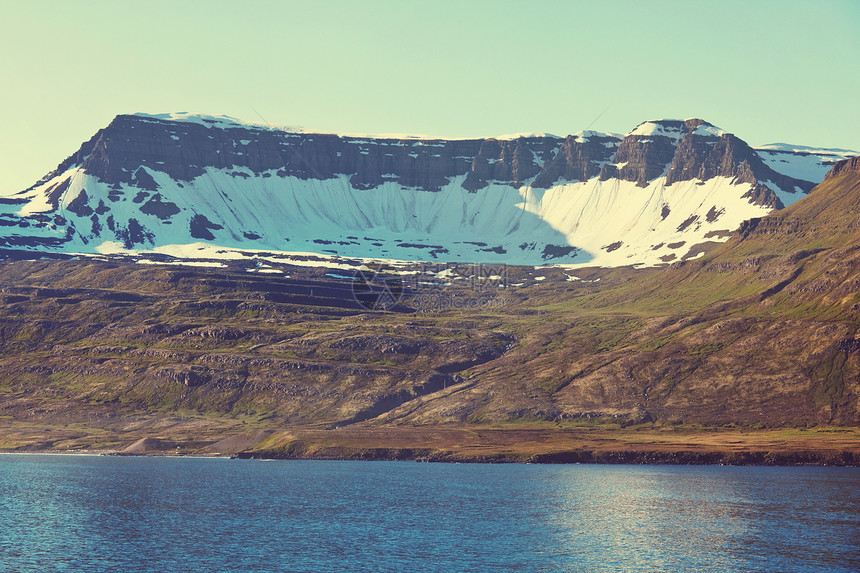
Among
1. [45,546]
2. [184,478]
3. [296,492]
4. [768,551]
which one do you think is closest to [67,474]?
[184,478]

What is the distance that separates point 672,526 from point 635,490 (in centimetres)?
4047

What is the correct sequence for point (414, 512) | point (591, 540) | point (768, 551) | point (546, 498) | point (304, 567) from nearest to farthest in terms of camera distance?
point (304, 567), point (768, 551), point (591, 540), point (414, 512), point (546, 498)

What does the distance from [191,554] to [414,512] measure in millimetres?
44592

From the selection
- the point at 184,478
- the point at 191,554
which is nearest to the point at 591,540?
the point at 191,554

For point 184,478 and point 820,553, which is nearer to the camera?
point 820,553

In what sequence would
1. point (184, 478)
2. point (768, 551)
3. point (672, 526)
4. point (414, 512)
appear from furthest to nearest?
point (184, 478), point (414, 512), point (672, 526), point (768, 551)

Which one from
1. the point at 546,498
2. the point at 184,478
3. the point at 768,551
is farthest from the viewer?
the point at 184,478

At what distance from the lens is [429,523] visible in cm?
13588

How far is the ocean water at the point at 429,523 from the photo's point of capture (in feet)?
355

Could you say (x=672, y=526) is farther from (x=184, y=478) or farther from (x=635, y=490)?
A: (x=184, y=478)

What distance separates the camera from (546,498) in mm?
164250

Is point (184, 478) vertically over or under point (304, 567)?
under

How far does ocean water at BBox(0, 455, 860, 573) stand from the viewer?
355 ft

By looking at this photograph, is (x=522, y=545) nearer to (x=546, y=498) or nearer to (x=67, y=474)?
(x=546, y=498)
